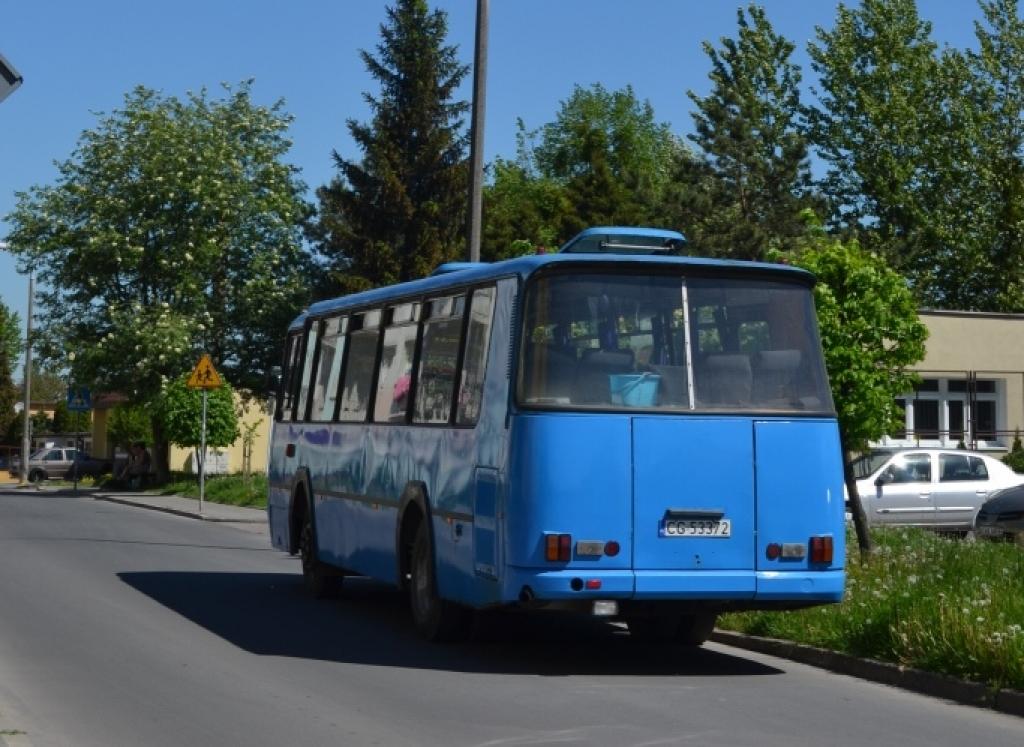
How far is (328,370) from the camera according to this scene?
17.8 metres

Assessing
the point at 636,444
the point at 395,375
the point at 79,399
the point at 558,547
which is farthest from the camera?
the point at 79,399

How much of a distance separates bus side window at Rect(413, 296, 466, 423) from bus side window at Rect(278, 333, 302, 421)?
477 cm

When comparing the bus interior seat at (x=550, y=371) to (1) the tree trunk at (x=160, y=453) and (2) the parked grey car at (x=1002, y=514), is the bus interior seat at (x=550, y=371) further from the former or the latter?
(1) the tree trunk at (x=160, y=453)

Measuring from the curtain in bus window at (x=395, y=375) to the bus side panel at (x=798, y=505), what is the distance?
140 inches

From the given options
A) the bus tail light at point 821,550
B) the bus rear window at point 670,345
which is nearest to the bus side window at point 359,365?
the bus rear window at point 670,345

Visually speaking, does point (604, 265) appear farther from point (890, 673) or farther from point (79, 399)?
point (79, 399)

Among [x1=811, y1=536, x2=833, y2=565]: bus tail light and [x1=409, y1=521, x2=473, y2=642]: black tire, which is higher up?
[x1=811, y1=536, x2=833, y2=565]: bus tail light

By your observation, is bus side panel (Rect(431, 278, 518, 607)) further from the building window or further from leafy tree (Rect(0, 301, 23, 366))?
leafy tree (Rect(0, 301, 23, 366))

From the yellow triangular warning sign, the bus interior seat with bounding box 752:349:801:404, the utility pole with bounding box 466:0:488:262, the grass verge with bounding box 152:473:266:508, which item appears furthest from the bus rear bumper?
the grass verge with bounding box 152:473:266:508

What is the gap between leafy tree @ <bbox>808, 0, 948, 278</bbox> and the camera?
225 ft

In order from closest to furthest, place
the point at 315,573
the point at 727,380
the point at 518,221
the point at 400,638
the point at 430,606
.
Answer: the point at 727,380, the point at 430,606, the point at 400,638, the point at 315,573, the point at 518,221

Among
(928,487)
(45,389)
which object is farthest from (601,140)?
(45,389)

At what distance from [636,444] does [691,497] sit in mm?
521

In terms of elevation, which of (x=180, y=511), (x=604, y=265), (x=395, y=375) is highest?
(x=604, y=265)
